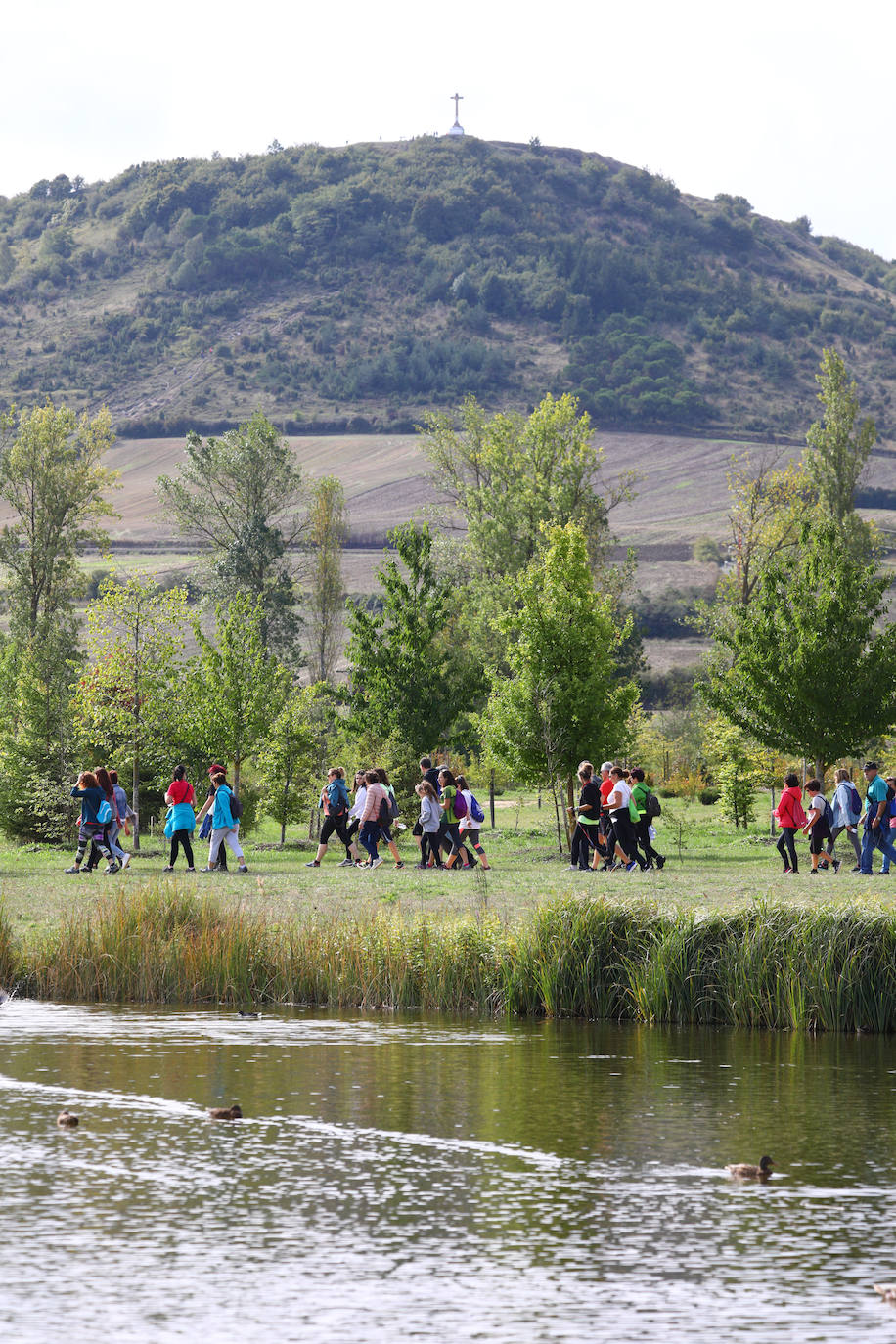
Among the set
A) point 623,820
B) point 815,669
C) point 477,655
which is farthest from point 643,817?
point 477,655

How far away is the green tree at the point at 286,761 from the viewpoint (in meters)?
41.7

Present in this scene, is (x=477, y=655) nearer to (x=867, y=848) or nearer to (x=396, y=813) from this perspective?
(x=396, y=813)

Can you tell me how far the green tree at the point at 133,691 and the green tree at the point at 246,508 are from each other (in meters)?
29.9

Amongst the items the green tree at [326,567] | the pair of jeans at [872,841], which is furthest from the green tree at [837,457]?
the pair of jeans at [872,841]

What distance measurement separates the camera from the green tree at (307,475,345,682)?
243 feet

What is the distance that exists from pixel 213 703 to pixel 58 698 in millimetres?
3803

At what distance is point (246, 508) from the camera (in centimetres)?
7356

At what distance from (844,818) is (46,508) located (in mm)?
39359

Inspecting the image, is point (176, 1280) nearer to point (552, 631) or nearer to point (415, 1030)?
point (415, 1030)

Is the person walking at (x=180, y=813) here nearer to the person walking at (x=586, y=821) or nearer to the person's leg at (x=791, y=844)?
the person walking at (x=586, y=821)

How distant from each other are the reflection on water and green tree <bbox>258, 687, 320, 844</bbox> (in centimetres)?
2478

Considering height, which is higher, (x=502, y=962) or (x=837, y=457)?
(x=837, y=457)

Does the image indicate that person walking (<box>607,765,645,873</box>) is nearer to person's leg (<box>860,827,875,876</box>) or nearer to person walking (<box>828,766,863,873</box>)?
person walking (<box>828,766,863,873</box>)

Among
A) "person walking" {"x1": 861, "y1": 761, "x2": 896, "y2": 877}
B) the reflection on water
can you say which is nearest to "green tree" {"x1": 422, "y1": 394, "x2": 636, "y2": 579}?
"person walking" {"x1": 861, "y1": 761, "x2": 896, "y2": 877}
